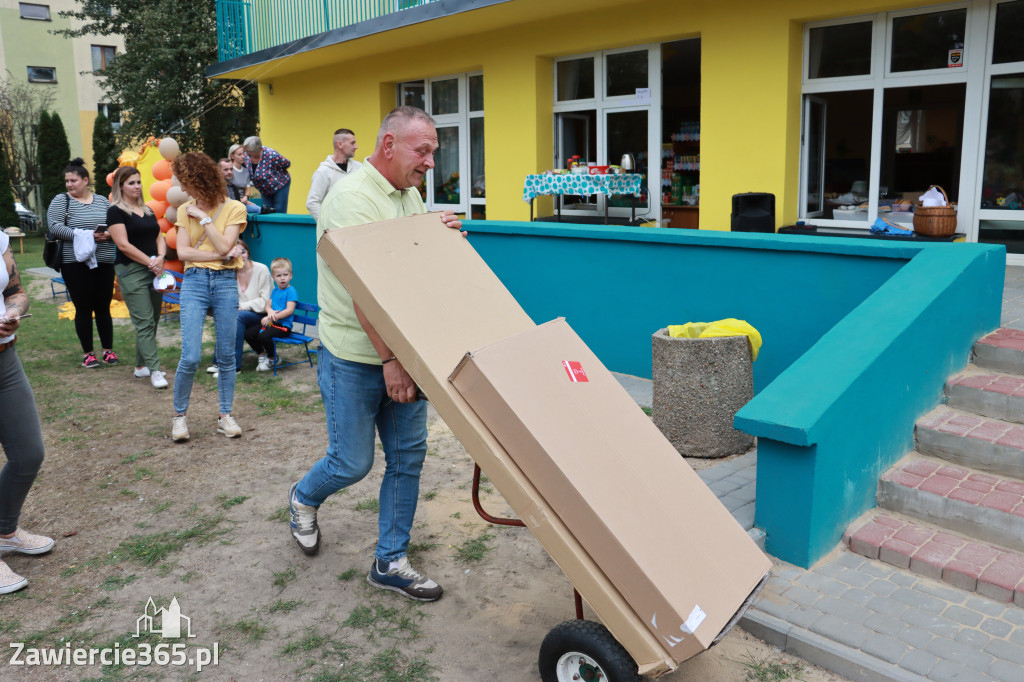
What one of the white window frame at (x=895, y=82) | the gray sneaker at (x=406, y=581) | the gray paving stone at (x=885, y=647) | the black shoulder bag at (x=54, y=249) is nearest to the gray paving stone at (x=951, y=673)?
the gray paving stone at (x=885, y=647)

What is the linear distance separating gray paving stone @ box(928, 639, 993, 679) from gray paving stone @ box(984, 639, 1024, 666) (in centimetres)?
4

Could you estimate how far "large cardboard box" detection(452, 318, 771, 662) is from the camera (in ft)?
8.21

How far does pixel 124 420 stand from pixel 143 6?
22.9m

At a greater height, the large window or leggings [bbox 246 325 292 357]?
the large window

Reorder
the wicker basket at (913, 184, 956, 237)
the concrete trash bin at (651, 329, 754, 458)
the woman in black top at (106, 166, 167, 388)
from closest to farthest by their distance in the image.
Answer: the concrete trash bin at (651, 329, 754, 458), the woman in black top at (106, 166, 167, 388), the wicker basket at (913, 184, 956, 237)

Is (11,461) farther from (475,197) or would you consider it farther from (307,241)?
(475,197)

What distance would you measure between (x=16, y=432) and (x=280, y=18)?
1274cm

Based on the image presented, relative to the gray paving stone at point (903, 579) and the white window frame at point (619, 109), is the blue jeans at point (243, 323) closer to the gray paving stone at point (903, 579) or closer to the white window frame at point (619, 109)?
the white window frame at point (619, 109)

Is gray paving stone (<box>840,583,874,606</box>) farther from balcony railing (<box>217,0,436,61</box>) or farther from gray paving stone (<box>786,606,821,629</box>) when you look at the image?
balcony railing (<box>217,0,436,61</box>)

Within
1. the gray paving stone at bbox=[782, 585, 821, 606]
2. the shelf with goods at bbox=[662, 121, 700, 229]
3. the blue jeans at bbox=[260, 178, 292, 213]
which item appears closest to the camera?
the gray paving stone at bbox=[782, 585, 821, 606]

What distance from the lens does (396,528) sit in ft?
12.0

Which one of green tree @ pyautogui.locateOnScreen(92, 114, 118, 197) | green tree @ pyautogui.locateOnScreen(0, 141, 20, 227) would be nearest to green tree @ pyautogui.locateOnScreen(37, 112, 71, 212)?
green tree @ pyautogui.locateOnScreen(92, 114, 118, 197)

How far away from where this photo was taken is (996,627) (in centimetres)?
324

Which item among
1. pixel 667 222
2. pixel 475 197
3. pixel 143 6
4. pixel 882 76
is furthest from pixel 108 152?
pixel 882 76
